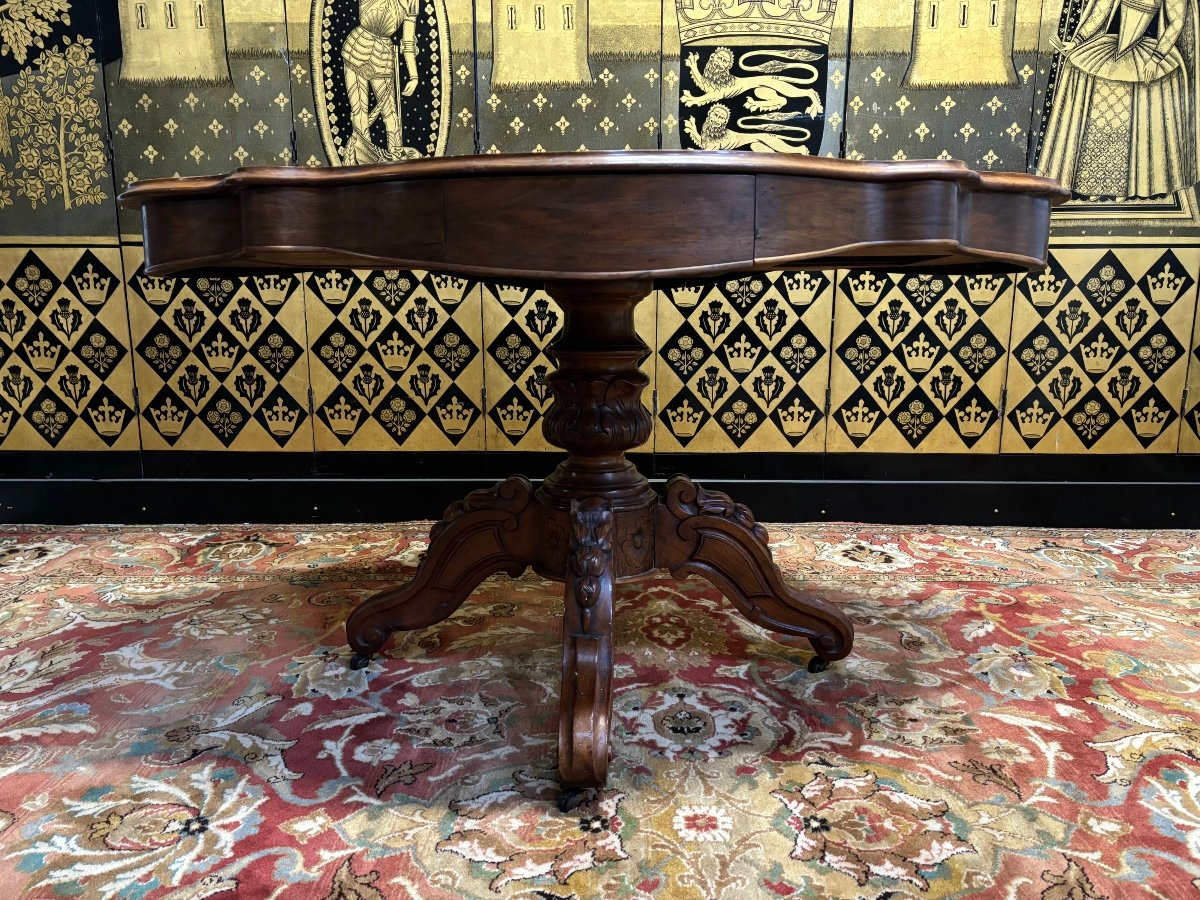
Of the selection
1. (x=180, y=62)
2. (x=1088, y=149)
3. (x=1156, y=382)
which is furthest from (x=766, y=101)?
(x=180, y=62)

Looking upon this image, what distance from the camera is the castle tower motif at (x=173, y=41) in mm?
2500

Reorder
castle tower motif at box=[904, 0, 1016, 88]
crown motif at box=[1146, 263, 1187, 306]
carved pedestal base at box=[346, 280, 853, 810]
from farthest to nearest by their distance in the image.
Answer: crown motif at box=[1146, 263, 1187, 306] < castle tower motif at box=[904, 0, 1016, 88] < carved pedestal base at box=[346, 280, 853, 810]

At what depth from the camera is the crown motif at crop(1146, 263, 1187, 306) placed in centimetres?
256

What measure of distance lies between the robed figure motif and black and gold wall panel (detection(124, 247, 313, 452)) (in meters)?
2.44

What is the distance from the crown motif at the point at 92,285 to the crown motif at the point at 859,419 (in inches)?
95.0

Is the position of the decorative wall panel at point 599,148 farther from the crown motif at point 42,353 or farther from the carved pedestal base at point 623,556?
the carved pedestal base at point 623,556

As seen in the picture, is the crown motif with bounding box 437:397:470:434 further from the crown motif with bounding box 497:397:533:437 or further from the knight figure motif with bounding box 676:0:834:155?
the knight figure motif with bounding box 676:0:834:155

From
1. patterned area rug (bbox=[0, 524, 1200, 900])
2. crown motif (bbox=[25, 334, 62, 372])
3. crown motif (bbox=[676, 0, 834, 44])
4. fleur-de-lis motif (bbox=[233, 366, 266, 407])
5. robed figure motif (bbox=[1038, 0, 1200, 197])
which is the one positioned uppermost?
crown motif (bbox=[676, 0, 834, 44])

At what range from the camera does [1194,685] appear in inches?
59.2

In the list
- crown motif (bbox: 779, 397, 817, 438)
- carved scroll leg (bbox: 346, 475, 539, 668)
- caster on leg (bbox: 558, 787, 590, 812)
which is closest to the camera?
caster on leg (bbox: 558, 787, 590, 812)

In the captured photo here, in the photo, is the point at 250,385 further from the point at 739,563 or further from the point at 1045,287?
the point at 1045,287

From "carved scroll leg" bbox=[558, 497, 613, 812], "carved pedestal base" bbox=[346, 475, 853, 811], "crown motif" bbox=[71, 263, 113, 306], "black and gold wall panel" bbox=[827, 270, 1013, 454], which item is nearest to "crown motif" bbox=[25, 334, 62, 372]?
"crown motif" bbox=[71, 263, 113, 306]

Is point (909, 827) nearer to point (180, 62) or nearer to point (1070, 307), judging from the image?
point (1070, 307)

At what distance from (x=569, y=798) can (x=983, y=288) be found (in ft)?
7.14
